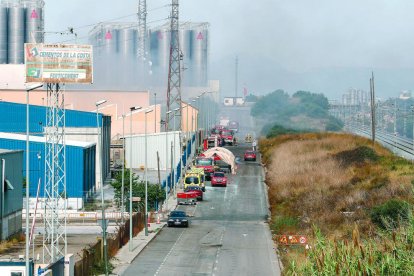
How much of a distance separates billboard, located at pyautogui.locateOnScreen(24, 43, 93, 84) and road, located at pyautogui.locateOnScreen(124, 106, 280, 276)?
8.50 metres

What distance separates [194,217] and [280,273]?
21604mm

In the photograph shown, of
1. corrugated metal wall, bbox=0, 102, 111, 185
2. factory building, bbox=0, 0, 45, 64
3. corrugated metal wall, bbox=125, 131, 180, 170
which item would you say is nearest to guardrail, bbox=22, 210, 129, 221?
corrugated metal wall, bbox=0, 102, 111, 185

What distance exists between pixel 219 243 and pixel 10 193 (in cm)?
1170

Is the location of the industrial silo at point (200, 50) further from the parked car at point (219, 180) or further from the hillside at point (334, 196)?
the parked car at point (219, 180)

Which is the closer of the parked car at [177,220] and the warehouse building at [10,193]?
the warehouse building at [10,193]

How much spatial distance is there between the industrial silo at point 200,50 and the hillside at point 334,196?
2600 inches

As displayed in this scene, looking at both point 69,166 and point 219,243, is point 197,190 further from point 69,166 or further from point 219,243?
point 219,243

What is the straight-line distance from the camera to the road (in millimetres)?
37875

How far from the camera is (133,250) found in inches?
1704

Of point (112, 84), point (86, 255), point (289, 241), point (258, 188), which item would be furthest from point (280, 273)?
point (112, 84)

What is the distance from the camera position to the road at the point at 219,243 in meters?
37.9

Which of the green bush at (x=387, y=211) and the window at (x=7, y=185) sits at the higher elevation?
the window at (x=7, y=185)

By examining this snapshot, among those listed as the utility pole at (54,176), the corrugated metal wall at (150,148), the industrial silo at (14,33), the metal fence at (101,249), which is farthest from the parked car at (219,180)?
the industrial silo at (14,33)

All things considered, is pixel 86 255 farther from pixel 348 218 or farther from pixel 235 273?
pixel 348 218
